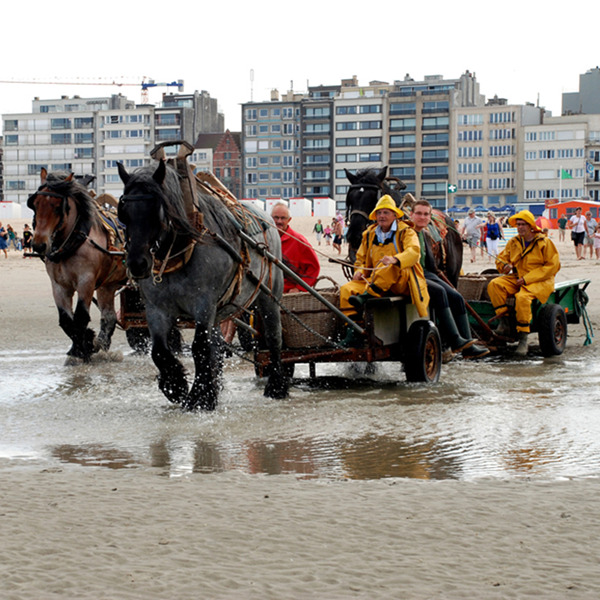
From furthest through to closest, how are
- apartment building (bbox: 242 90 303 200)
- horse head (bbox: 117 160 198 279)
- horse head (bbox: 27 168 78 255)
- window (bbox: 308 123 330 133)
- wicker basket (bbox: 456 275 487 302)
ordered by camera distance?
apartment building (bbox: 242 90 303 200), window (bbox: 308 123 330 133), wicker basket (bbox: 456 275 487 302), horse head (bbox: 27 168 78 255), horse head (bbox: 117 160 198 279)

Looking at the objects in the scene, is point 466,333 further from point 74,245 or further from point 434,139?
point 434,139

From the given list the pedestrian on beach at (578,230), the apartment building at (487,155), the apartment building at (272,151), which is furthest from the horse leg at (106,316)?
the apartment building at (272,151)

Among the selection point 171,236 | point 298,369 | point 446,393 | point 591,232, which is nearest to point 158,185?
point 171,236

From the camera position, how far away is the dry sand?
393cm

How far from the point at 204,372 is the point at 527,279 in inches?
217

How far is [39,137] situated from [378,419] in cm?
14619

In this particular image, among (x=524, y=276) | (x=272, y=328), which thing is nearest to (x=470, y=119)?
(x=524, y=276)

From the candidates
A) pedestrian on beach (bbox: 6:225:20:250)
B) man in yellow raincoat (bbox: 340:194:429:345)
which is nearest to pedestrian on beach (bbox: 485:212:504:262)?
man in yellow raincoat (bbox: 340:194:429:345)

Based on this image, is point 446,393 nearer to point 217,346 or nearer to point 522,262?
point 217,346

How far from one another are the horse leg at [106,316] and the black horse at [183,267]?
385 cm

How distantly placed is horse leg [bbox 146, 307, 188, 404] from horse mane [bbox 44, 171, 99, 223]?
372cm

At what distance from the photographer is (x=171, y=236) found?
784cm

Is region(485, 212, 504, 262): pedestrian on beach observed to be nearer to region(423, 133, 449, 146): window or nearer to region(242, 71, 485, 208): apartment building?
region(242, 71, 485, 208): apartment building

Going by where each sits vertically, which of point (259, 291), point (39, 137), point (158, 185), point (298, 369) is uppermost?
point (39, 137)
